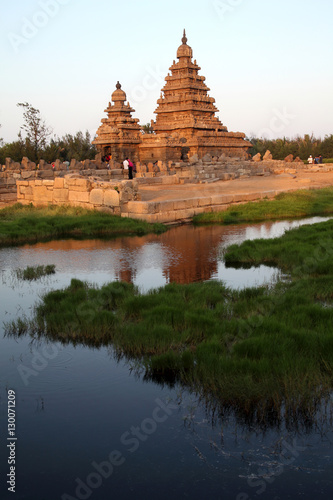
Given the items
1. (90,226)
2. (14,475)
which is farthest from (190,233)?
(14,475)

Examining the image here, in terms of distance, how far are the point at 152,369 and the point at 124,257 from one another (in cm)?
506

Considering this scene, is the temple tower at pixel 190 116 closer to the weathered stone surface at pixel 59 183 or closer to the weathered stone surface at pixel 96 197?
the weathered stone surface at pixel 59 183

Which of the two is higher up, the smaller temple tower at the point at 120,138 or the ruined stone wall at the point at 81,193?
the smaller temple tower at the point at 120,138

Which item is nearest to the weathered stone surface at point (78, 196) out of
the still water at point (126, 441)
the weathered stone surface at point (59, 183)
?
the weathered stone surface at point (59, 183)

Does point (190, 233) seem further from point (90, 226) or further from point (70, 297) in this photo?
point (70, 297)

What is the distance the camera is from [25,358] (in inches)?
193

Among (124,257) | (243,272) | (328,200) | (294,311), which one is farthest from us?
(328,200)

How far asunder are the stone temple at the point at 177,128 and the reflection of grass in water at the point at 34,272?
22057 mm

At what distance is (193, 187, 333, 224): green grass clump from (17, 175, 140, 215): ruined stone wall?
2.01 meters

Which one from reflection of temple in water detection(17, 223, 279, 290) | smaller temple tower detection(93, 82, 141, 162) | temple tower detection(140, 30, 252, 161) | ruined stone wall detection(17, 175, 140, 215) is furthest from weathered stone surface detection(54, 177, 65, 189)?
temple tower detection(140, 30, 252, 161)

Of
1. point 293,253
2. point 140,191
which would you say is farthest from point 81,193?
point 293,253
